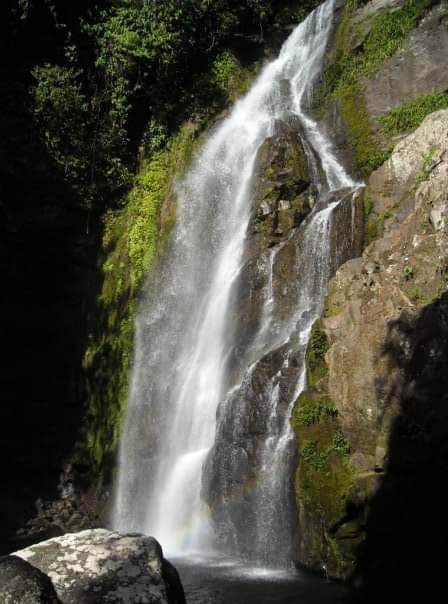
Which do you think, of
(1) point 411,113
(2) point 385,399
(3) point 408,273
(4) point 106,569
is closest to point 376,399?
(2) point 385,399

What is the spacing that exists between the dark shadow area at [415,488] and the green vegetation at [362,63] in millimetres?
8358

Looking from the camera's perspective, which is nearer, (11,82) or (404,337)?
(404,337)

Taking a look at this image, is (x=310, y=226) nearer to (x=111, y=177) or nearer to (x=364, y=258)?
(x=364, y=258)

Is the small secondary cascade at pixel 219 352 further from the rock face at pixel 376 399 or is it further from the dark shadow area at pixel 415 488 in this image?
the dark shadow area at pixel 415 488

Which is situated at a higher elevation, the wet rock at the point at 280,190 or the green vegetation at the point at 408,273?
the wet rock at the point at 280,190

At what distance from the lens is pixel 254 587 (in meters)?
8.96

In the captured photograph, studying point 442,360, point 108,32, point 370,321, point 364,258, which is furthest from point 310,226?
point 108,32

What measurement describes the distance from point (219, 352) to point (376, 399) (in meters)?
5.46

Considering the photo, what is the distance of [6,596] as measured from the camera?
3980mm

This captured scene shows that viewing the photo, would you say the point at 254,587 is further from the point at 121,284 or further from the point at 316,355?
the point at 121,284

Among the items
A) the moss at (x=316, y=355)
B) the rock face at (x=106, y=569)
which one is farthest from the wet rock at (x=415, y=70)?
the rock face at (x=106, y=569)

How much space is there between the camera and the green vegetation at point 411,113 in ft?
51.4

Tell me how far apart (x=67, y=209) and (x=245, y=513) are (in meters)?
12.1

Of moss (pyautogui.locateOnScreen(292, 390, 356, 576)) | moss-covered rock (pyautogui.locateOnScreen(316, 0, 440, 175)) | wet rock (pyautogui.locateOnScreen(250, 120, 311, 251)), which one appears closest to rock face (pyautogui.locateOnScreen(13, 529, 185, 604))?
moss (pyautogui.locateOnScreen(292, 390, 356, 576))
